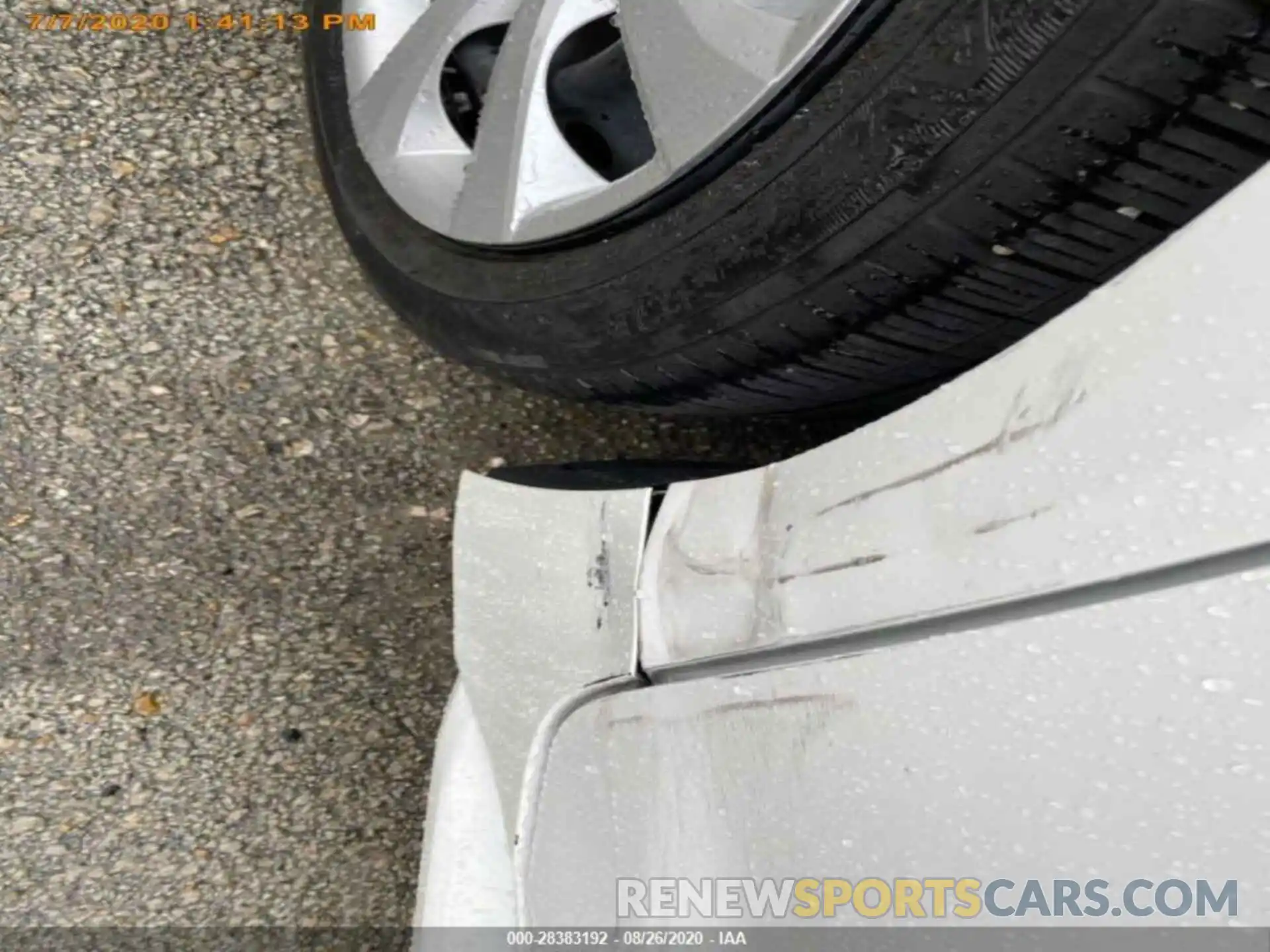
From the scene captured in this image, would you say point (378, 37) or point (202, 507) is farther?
point (202, 507)

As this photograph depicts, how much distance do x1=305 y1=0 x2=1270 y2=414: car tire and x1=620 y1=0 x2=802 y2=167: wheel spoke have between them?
1.0 inches

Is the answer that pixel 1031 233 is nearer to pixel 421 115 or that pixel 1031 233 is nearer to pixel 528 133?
pixel 528 133

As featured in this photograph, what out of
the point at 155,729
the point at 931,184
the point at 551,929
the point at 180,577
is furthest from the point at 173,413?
the point at 931,184

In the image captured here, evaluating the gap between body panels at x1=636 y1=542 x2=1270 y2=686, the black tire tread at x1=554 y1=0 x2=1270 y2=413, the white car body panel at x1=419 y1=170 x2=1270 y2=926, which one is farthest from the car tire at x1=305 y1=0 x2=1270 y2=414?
the gap between body panels at x1=636 y1=542 x2=1270 y2=686

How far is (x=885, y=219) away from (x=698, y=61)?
0.21 m

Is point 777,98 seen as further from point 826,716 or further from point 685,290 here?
point 826,716

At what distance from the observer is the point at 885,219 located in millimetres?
760

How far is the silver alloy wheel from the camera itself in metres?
0.81

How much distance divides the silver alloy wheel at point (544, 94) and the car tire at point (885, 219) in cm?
2

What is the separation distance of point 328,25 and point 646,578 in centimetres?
73

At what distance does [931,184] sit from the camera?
0.73m
